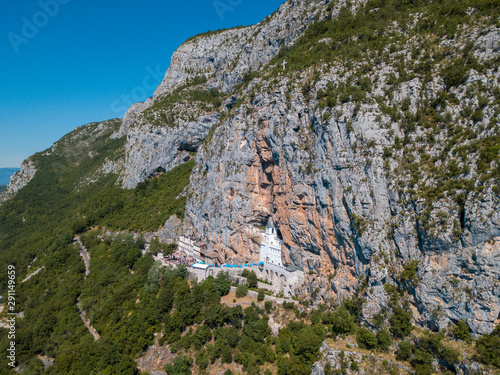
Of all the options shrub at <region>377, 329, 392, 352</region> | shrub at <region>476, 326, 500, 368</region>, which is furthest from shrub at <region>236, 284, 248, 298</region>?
shrub at <region>476, 326, 500, 368</region>

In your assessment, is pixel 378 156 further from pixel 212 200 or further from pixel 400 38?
pixel 212 200

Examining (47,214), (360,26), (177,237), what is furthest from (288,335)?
(47,214)

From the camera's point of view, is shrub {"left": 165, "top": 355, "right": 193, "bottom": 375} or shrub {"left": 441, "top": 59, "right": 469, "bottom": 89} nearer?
shrub {"left": 441, "top": 59, "right": 469, "bottom": 89}

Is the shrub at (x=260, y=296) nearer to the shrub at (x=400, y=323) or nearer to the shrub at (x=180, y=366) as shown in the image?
the shrub at (x=180, y=366)

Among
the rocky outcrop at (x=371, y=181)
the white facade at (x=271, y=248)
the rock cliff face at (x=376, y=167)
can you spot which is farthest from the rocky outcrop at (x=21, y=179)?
the white facade at (x=271, y=248)

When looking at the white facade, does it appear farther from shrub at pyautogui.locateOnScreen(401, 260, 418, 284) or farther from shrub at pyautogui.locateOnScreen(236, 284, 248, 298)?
shrub at pyautogui.locateOnScreen(401, 260, 418, 284)

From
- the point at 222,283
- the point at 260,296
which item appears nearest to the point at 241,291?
the point at 260,296

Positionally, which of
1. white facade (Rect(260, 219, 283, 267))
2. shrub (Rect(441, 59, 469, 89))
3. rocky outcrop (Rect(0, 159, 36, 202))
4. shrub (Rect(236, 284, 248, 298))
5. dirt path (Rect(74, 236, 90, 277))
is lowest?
shrub (Rect(236, 284, 248, 298))
